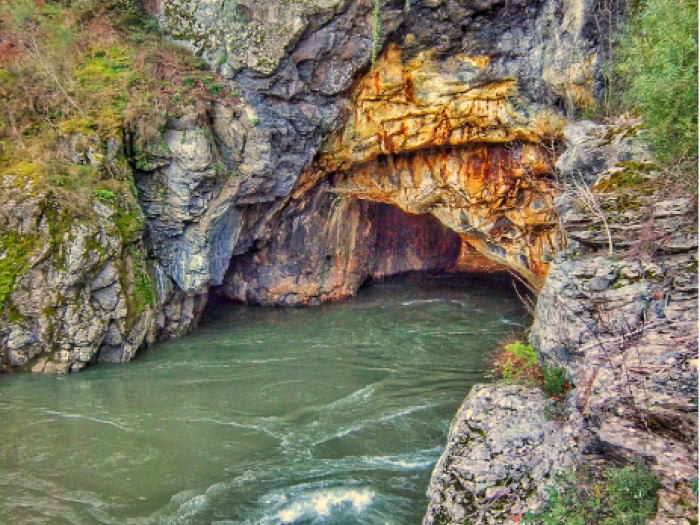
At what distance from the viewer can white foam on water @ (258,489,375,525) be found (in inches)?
292

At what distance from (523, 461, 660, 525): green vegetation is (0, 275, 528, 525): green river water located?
8.26 ft

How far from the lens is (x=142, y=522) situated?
24.2 ft

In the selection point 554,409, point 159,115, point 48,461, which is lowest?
point 48,461

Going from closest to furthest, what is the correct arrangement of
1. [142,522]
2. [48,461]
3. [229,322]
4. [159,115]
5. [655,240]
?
[655,240] → [142,522] → [48,461] → [159,115] → [229,322]

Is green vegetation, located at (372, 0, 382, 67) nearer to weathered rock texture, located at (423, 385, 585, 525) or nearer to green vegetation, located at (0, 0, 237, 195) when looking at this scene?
green vegetation, located at (0, 0, 237, 195)

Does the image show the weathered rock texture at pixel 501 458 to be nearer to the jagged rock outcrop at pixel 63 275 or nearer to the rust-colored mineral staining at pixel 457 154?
the rust-colored mineral staining at pixel 457 154

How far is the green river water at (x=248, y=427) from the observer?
7711 mm

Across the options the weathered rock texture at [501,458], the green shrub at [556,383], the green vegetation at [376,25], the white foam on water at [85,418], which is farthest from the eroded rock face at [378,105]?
the weathered rock texture at [501,458]

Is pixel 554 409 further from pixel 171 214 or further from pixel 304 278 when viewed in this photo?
pixel 304 278

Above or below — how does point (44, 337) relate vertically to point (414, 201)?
below

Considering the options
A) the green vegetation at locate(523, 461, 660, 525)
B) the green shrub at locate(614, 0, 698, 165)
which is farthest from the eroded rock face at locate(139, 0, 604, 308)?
the green vegetation at locate(523, 461, 660, 525)

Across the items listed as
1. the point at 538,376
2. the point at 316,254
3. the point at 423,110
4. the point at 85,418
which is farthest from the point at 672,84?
the point at 316,254

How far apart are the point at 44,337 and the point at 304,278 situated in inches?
338

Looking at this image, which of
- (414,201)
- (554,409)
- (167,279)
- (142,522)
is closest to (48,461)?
(142,522)
